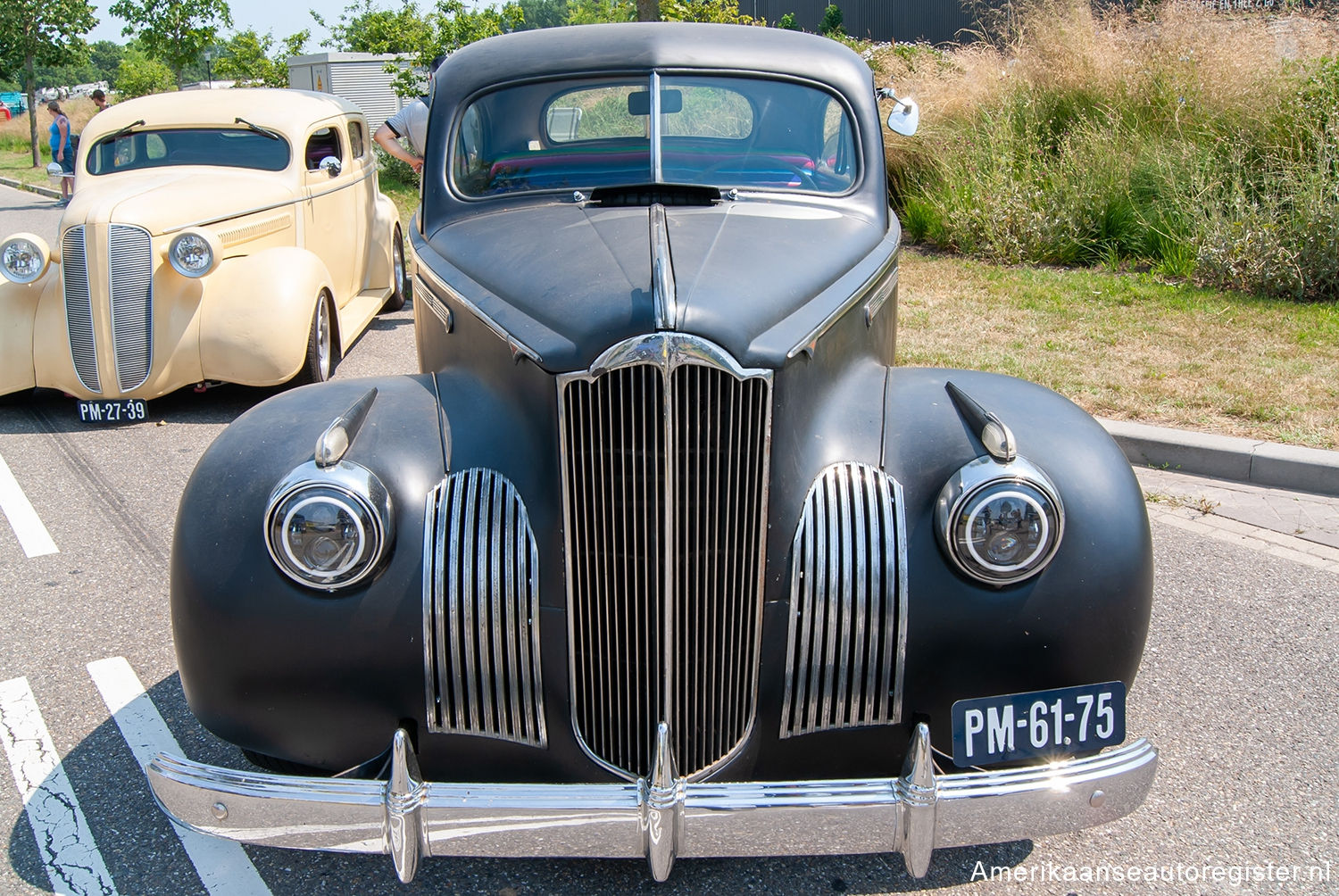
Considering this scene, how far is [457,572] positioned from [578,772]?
1.73 feet

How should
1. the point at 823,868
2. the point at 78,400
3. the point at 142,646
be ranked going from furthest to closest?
1. the point at 78,400
2. the point at 142,646
3. the point at 823,868

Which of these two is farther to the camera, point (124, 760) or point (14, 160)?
point (14, 160)

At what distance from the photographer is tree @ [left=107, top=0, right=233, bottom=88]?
2398 cm

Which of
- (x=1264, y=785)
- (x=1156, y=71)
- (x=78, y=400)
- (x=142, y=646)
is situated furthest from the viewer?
(x=1156, y=71)

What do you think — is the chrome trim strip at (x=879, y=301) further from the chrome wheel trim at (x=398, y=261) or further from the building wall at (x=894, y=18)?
the building wall at (x=894, y=18)

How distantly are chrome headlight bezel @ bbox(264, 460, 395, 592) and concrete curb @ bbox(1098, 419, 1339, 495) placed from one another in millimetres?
4084

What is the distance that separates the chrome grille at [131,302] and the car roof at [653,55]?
304 centimetres

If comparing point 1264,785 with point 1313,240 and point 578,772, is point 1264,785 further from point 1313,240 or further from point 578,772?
point 1313,240

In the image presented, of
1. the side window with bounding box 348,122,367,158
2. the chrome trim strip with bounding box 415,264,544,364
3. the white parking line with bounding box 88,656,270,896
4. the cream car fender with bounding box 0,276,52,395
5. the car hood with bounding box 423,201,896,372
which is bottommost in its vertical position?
the white parking line with bounding box 88,656,270,896

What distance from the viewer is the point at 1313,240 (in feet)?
24.7

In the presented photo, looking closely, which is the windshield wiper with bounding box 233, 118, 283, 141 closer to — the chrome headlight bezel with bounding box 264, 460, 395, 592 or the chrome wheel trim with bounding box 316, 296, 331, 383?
the chrome wheel trim with bounding box 316, 296, 331, 383

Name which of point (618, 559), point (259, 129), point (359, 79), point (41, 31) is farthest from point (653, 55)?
point (41, 31)

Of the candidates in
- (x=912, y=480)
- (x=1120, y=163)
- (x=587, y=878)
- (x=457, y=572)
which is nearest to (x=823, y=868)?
(x=587, y=878)

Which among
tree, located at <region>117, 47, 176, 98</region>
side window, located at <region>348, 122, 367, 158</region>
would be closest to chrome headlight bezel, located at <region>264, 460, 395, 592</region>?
side window, located at <region>348, 122, 367, 158</region>
